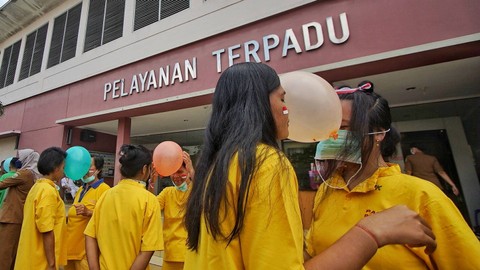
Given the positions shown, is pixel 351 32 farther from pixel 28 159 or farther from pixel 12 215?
pixel 12 215

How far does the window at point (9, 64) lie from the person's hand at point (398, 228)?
39.8 feet

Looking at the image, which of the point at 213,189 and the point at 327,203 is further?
the point at 327,203

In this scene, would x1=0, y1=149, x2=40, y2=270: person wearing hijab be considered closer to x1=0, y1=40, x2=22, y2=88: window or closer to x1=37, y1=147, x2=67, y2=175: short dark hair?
x1=37, y1=147, x2=67, y2=175: short dark hair

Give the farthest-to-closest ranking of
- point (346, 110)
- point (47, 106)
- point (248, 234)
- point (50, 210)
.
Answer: point (47, 106) < point (50, 210) < point (346, 110) < point (248, 234)

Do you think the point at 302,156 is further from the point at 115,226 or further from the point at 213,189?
the point at 213,189

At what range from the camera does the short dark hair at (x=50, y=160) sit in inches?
Result: 99.9

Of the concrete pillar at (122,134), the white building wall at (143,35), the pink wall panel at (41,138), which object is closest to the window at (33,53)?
the white building wall at (143,35)

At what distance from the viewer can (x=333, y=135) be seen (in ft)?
3.76

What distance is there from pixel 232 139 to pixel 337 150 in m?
0.70

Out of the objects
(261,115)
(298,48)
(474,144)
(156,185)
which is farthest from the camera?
(156,185)

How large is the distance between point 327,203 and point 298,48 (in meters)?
3.20

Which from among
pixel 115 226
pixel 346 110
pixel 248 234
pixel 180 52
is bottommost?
pixel 115 226

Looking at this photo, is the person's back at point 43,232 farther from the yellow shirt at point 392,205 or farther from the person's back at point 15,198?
the yellow shirt at point 392,205

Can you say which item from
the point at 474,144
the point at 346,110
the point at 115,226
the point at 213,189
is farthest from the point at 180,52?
the point at 474,144
